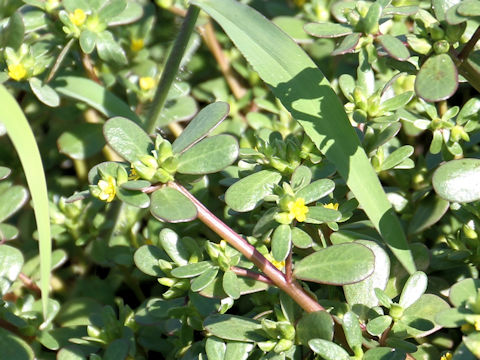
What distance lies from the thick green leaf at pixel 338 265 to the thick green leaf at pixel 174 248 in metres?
0.29

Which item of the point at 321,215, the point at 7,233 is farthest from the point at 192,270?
the point at 7,233

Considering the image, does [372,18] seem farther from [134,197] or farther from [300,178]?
[134,197]

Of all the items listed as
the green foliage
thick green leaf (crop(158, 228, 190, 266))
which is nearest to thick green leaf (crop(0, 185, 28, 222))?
the green foliage

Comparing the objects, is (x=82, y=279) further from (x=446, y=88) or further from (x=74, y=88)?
(x=446, y=88)

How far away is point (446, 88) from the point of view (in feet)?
4.40

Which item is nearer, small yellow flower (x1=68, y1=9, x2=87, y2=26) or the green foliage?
the green foliage

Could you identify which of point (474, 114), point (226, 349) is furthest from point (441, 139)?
point (226, 349)

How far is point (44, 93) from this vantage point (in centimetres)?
198

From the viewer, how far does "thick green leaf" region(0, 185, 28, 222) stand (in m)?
1.96

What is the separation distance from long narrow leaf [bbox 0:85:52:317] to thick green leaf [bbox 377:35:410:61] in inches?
30.1

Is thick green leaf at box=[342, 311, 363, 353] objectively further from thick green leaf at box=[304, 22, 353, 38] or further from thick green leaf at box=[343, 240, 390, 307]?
thick green leaf at box=[304, 22, 353, 38]

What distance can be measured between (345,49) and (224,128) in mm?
993

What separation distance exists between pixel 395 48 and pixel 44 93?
1024 mm

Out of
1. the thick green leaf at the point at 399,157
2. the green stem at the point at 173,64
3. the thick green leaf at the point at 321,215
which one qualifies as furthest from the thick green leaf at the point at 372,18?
the green stem at the point at 173,64
